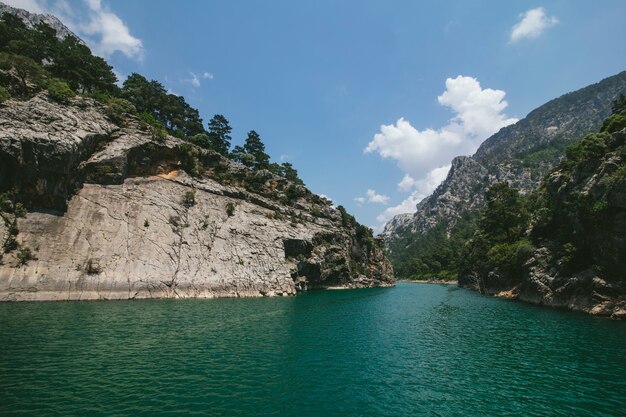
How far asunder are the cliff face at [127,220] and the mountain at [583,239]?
4992cm

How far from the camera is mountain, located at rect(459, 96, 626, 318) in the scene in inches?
1633

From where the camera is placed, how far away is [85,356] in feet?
76.1

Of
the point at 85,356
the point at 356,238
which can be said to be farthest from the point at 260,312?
the point at 356,238

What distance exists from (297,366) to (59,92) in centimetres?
7078

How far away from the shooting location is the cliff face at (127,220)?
5003 cm

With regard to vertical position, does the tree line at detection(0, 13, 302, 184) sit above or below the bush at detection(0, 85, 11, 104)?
above

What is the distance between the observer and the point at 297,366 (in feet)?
78.6

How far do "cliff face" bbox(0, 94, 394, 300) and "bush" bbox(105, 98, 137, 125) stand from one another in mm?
1662

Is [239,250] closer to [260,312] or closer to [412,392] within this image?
[260,312]

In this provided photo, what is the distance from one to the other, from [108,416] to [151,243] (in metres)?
50.3

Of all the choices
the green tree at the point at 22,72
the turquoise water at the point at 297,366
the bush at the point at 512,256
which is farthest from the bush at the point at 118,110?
the bush at the point at 512,256

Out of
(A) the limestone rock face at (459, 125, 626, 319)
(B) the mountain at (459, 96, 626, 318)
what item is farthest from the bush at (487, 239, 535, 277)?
(A) the limestone rock face at (459, 125, 626, 319)

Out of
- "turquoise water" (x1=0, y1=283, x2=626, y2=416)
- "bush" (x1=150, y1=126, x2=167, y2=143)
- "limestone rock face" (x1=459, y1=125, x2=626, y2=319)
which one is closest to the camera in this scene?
"turquoise water" (x1=0, y1=283, x2=626, y2=416)

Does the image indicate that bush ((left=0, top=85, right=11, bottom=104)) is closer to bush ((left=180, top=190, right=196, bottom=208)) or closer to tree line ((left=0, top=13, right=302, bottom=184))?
tree line ((left=0, top=13, right=302, bottom=184))
